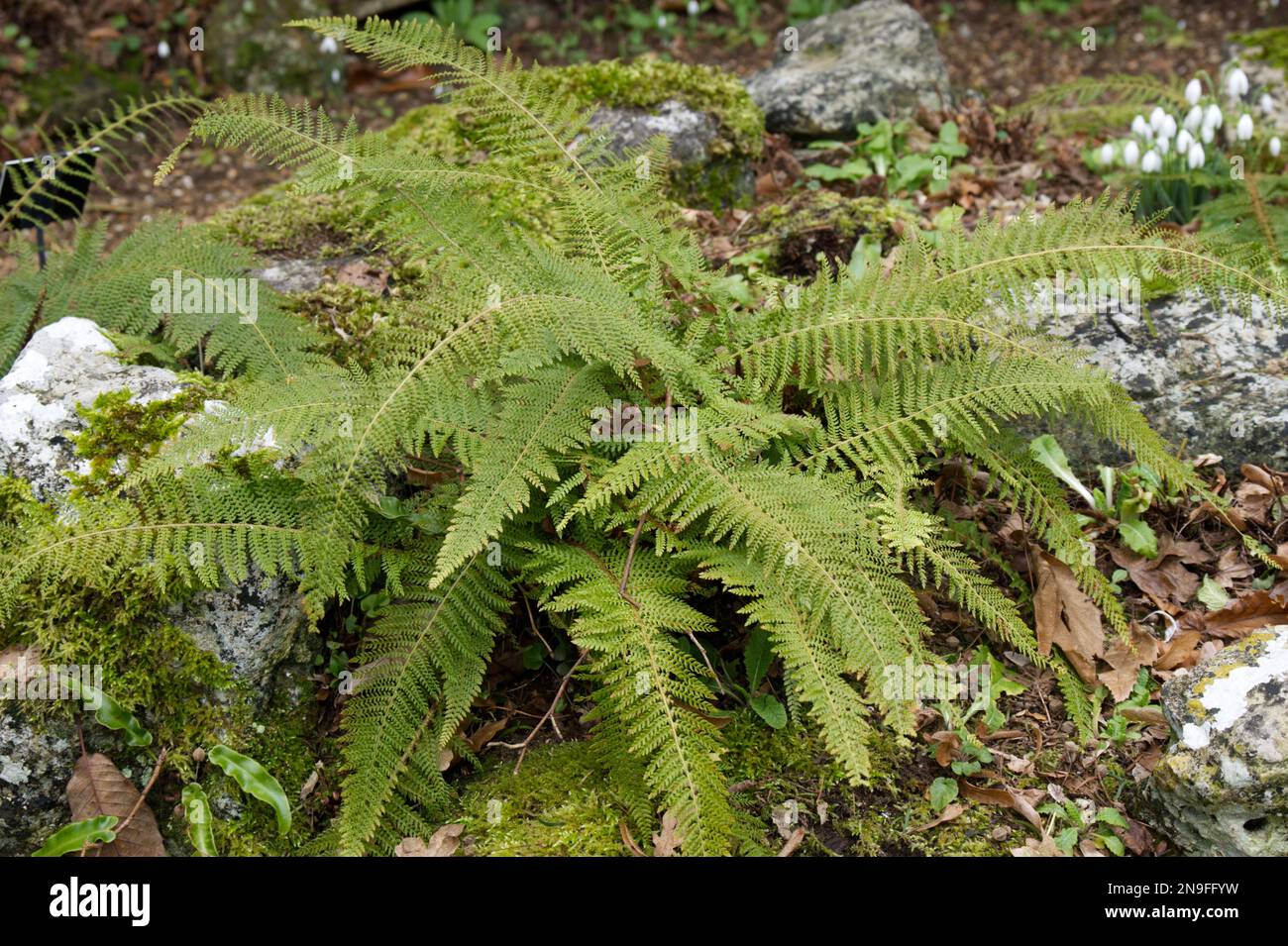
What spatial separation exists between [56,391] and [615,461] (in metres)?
1.67

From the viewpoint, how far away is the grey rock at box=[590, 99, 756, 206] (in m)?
5.00

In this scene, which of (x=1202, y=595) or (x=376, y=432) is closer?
(x=376, y=432)

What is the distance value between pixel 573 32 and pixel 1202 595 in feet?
21.6

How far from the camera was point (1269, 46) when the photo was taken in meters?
5.84

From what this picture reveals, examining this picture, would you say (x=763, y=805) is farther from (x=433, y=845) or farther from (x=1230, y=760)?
(x=1230, y=760)

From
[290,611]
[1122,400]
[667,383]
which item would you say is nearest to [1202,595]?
[1122,400]

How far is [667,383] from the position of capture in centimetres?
308

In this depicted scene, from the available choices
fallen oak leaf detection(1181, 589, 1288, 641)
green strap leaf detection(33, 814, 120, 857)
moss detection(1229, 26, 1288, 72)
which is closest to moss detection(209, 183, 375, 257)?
green strap leaf detection(33, 814, 120, 857)

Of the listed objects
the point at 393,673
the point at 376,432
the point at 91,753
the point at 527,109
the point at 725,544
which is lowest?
the point at 91,753

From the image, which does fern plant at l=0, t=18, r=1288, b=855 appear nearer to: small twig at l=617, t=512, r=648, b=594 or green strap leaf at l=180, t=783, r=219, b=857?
small twig at l=617, t=512, r=648, b=594

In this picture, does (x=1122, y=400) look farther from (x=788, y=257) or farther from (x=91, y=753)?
(x=91, y=753)

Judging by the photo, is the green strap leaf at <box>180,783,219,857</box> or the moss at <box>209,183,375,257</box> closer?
the green strap leaf at <box>180,783,219,857</box>

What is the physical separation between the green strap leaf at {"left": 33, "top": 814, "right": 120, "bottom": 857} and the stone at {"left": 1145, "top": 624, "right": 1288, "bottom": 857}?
104 inches

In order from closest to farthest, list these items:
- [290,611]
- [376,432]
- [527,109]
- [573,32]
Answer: [376,432] → [290,611] → [527,109] → [573,32]
